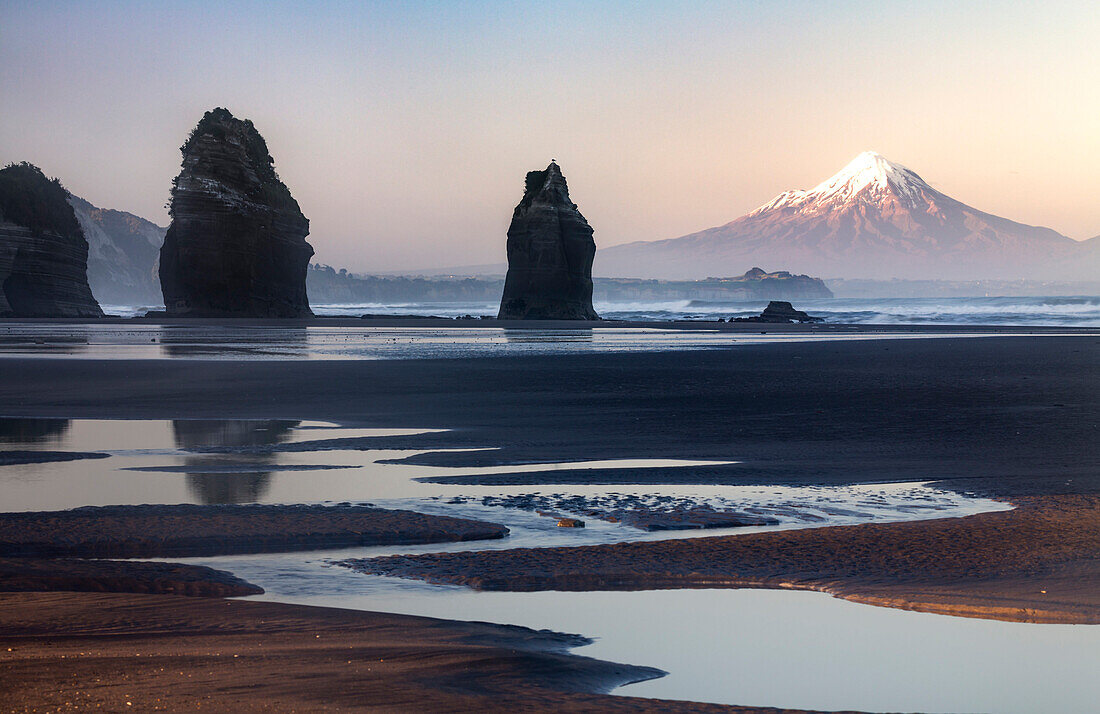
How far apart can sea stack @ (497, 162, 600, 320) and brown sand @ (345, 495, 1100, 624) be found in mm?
95693

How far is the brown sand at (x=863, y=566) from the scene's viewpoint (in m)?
6.37

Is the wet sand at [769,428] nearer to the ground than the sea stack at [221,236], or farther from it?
nearer to the ground

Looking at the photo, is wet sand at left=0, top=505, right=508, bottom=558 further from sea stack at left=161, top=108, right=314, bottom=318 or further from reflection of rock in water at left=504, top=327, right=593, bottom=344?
sea stack at left=161, top=108, right=314, bottom=318

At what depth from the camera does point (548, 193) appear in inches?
4235

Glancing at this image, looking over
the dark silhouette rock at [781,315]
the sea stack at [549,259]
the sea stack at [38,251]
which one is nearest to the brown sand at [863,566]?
the dark silhouette rock at [781,315]

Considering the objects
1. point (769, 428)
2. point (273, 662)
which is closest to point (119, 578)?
point (273, 662)

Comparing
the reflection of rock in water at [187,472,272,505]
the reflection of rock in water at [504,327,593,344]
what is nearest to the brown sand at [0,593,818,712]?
the reflection of rock in water at [187,472,272,505]

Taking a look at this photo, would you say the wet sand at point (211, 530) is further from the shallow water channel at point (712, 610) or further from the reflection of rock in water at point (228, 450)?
the reflection of rock in water at point (228, 450)

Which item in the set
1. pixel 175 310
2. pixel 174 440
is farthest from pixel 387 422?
pixel 175 310

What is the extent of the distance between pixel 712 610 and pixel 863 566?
1.51 metres

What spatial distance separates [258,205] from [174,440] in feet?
299

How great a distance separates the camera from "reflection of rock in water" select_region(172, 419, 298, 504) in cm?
988

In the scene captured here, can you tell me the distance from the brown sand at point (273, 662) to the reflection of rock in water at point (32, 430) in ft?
28.9

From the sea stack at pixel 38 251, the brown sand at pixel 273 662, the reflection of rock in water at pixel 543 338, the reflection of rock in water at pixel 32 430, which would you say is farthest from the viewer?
the sea stack at pixel 38 251
